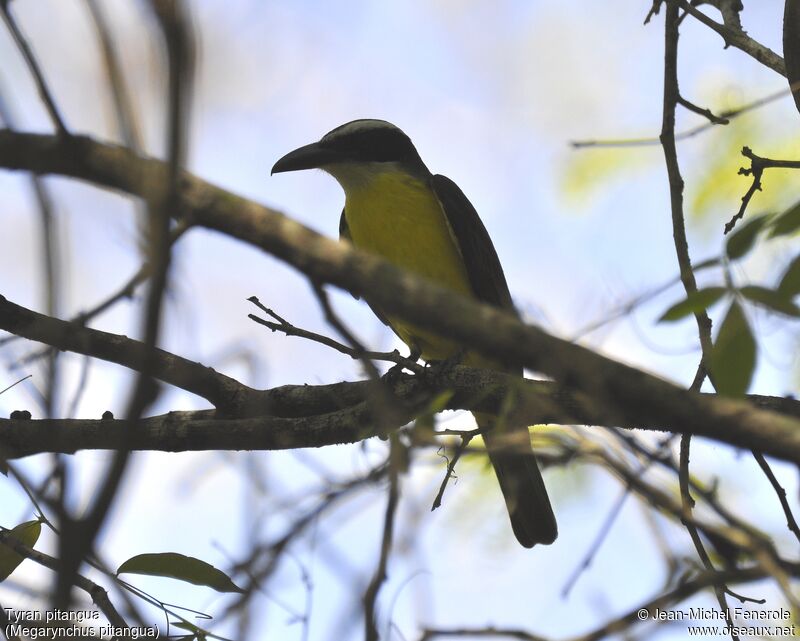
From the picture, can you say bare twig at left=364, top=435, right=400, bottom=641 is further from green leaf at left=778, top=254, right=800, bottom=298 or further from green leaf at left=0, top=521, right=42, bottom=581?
green leaf at left=0, top=521, right=42, bottom=581

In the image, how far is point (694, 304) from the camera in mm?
1742

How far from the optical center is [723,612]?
245 centimetres

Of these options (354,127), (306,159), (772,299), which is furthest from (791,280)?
(354,127)

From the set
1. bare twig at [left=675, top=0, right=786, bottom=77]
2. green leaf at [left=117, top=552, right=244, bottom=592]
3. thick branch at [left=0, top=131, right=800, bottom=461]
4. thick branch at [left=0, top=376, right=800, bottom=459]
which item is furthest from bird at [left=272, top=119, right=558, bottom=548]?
thick branch at [left=0, top=131, right=800, bottom=461]

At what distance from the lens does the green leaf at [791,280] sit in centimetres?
167

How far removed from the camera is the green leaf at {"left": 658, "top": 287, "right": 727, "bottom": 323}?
67.4 inches

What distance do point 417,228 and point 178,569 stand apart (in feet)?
10.2

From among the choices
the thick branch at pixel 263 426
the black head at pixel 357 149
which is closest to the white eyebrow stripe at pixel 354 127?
the black head at pixel 357 149

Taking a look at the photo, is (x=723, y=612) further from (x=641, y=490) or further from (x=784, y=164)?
(x=784, y=164)

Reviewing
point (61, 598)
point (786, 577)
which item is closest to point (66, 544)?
point (61, 598)

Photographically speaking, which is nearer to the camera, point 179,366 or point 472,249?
point 179,366

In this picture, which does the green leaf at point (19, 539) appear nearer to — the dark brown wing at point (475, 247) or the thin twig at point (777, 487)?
the thin twig at point (777, 487)

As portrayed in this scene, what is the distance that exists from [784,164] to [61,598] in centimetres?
274

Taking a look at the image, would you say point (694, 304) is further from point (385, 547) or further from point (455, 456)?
point (385, 547)
